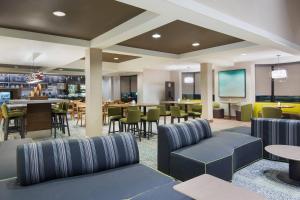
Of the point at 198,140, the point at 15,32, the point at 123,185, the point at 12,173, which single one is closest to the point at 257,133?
the point at 198,140

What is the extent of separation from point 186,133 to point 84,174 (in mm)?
1756

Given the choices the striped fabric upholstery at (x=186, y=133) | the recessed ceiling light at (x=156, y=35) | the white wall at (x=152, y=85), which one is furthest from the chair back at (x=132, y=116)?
the white wall at (x=152, y=85)

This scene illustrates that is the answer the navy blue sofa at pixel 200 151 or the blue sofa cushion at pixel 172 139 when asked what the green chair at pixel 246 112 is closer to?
the navy blue sofa at pixel 200 151

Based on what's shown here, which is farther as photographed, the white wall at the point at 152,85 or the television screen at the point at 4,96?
the white wall at the point at 152,85

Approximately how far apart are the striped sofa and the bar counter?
5258 millimetres

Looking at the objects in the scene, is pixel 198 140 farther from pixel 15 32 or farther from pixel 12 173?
pixel 15 32

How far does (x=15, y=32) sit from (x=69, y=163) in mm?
4081

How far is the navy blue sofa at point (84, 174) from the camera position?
171 centimetres

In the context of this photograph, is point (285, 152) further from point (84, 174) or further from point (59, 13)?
point (59, 13)

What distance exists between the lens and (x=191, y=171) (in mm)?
2688

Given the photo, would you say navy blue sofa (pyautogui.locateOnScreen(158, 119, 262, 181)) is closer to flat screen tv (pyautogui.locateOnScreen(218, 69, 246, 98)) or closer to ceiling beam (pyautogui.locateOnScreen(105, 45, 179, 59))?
ceiling beam (pyautogui.locateOnScreen(105, 45, 179, 59))

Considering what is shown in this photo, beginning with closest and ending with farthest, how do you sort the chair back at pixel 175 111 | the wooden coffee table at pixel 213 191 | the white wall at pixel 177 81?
the wooden coffee table at pixel 213 191 < the chair back at pixel 175 111 < the white wall at pixel 177 81

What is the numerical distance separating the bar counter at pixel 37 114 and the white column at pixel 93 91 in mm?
1196

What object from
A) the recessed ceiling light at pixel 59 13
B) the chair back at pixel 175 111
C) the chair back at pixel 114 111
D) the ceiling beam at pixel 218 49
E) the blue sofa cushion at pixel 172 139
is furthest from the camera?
the chair back at pixel 175 111
